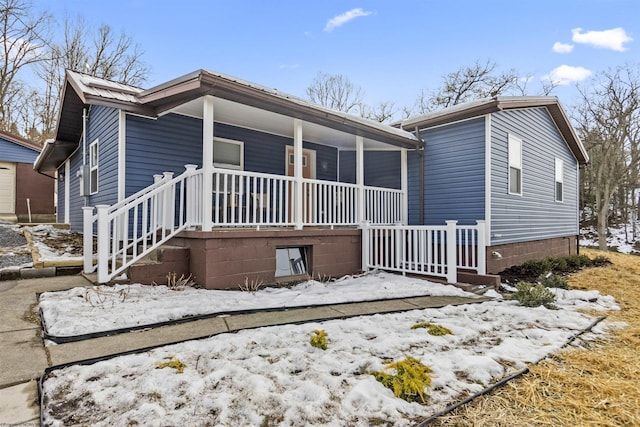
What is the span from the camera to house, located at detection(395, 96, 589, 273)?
6.93 meters

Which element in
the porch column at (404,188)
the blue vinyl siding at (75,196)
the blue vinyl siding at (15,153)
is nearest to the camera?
the porch column at (404,188)

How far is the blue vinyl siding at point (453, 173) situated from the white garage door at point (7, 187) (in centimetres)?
1562

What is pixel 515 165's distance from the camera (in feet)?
25.8

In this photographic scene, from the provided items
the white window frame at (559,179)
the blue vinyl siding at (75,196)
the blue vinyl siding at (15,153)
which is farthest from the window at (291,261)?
the blue vinyl siding at (15,153)

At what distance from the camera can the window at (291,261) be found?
590 cm

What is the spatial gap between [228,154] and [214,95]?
232 centimetres

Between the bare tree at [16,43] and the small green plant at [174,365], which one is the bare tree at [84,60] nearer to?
the bare tree at [16,43]

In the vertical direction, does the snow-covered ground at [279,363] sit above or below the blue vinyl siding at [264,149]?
below

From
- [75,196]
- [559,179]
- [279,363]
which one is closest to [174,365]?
[279,363]

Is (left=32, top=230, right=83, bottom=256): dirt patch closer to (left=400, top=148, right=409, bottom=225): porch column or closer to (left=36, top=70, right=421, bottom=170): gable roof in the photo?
(left=36, top=70, right=421, bottom=170): gable roof

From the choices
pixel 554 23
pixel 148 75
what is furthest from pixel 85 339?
pixel 148 75

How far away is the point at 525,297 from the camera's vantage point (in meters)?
4.33

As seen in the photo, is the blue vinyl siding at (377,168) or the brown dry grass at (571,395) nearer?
the brown dry grass at (571,395)

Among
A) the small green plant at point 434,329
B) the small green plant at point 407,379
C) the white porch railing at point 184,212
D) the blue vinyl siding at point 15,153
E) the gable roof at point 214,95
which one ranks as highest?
the blue vinyl siding at point 15,153
